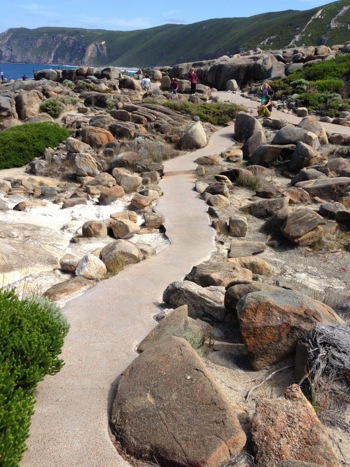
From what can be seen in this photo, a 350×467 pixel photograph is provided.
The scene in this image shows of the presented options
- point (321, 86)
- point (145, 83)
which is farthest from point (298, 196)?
point (145, 83)

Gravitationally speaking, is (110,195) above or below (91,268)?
below

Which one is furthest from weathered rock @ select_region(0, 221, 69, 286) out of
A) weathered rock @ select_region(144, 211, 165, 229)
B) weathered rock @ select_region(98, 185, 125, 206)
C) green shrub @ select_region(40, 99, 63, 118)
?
green shrub @ select_region(40, 99, 63, 118)

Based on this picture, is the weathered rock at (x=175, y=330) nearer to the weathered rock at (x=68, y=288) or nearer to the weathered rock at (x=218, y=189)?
the weathered rock at (x=68, y=288)

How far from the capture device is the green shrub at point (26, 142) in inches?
756

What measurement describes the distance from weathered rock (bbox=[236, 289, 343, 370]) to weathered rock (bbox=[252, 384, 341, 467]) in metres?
1.29

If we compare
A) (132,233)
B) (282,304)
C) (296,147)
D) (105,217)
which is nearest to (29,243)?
(132,233)

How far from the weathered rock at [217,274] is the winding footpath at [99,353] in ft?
1.48

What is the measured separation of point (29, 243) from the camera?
1009 cm

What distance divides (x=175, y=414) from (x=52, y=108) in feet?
82.0

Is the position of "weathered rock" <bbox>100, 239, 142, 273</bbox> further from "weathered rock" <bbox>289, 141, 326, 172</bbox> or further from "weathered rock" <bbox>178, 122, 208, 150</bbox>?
"weathered rock" <bbox>178, 122, 208, 150</bbox>

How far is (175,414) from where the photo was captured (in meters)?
4.80

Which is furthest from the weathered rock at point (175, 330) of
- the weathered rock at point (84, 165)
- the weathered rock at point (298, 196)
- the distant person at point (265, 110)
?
the distant person at point (265, 110)

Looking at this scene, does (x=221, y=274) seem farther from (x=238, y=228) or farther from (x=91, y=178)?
(x=91, y=178)

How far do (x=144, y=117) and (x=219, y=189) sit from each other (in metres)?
11.7
